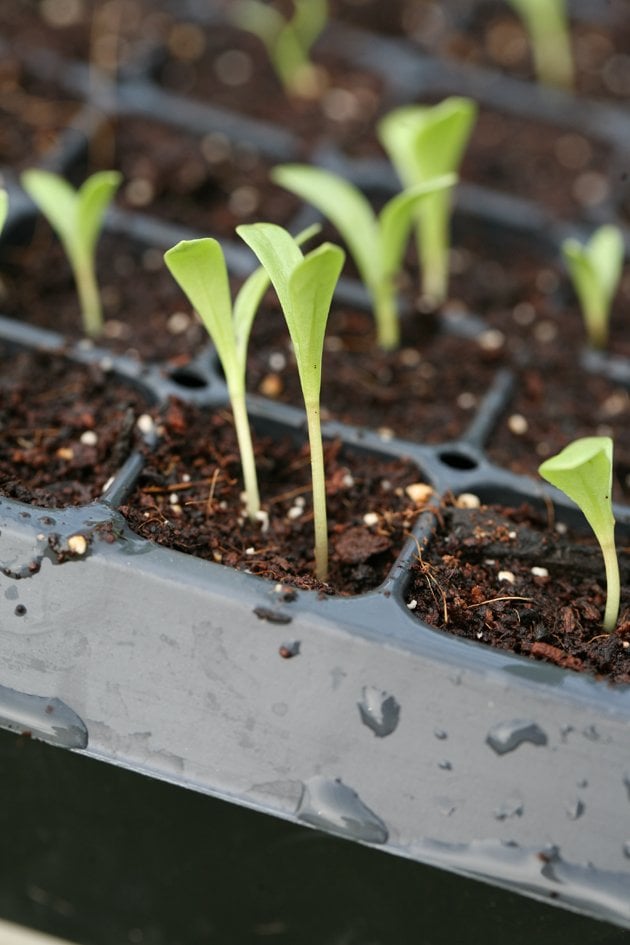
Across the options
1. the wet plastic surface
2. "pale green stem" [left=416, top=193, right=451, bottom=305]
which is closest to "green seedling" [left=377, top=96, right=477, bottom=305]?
"pale green stem" [left=416, top=193, right=451, bottom=305]

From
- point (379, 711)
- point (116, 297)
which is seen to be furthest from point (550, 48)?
point (379, 711)

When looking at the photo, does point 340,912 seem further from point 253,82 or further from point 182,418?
point 253,82

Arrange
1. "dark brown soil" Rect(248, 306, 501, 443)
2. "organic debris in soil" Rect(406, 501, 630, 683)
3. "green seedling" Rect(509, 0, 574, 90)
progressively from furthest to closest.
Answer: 1. "green seedling" Rect(509, 0, 574, 90)
2. "dark brown soil" Rect(248, 306, 501, 443)
3. "organic debris in soil" Rect(406, 501, 630, 683)

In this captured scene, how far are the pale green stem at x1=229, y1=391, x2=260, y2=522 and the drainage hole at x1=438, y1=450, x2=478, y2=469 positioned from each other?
0.20 metres

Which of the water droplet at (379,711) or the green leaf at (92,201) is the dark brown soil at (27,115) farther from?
the water droplet at (379,711)

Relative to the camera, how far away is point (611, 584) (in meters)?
0.83

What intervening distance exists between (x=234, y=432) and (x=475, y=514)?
240 millimetres

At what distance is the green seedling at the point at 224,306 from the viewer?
803mm

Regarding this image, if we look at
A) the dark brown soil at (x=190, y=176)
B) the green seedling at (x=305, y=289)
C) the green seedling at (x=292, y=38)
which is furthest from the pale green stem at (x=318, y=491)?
the green seedling at (x=292, y=38)

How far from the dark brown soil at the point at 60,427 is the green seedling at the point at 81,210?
0.13m

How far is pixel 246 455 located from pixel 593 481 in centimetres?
29

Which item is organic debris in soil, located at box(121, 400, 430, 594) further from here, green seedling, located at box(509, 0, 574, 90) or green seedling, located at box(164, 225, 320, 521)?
green seedling, located at box(509, 0, 574, 90)

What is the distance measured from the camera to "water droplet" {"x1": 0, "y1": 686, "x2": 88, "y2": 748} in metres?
0.80

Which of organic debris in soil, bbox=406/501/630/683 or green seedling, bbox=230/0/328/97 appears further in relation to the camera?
green seedling, bbox=230/0/328/97
